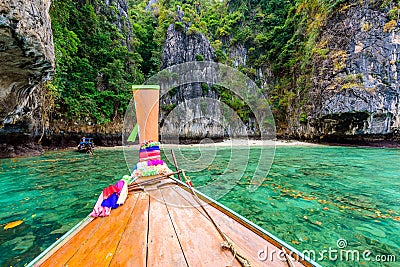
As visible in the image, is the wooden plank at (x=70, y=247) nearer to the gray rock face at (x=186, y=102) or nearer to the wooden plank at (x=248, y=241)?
the wooden plank at (x=248, y=241)

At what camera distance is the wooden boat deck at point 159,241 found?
3.52 ft

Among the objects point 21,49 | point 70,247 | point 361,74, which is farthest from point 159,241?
point 361,74

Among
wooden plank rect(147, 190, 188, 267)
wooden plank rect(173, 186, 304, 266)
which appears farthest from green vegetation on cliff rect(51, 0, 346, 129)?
Result: wooden plank rect(173, 186, 304, 266)

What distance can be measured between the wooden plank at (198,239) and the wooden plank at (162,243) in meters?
0.04

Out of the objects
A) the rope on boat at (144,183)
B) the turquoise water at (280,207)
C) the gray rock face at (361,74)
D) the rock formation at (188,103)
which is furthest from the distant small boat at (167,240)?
the rock formation at (188,103)

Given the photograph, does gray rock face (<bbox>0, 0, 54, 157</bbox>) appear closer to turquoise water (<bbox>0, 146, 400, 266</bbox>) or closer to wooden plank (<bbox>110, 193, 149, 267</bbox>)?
turquoise water (<bbox>0, 146, 400, 266</bbox>)

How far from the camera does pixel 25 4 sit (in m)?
3.73

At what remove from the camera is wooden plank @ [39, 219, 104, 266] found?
109 centimetres

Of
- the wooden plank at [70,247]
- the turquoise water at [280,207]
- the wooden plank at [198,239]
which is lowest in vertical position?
the turquoise water at [280,207]

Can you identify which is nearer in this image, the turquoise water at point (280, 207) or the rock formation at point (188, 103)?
the turquoise water at point (280, 207)

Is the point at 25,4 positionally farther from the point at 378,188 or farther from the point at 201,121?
the point at 201,121

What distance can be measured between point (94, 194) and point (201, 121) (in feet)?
64.1

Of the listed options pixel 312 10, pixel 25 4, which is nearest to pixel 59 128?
pixel 25 4

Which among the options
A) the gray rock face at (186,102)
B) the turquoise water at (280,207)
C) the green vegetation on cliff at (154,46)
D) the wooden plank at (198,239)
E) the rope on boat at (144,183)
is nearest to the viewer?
the wooden plank at (198,239)
